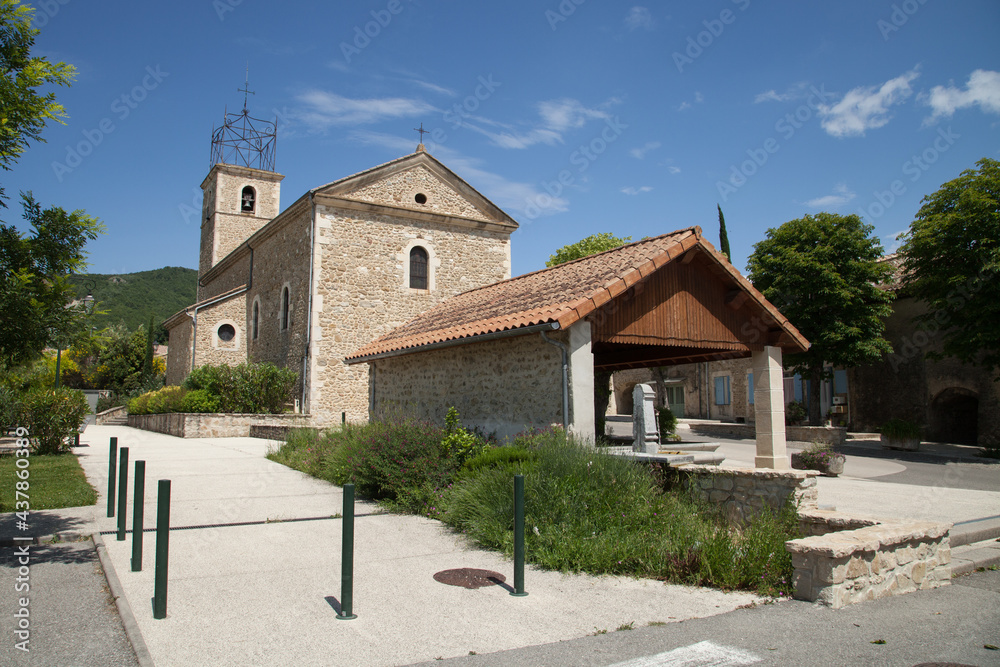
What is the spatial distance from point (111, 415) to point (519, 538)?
1388 inches

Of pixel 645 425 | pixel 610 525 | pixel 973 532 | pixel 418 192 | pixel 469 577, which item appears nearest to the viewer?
pixel 469 577

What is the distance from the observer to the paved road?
3.79 meters

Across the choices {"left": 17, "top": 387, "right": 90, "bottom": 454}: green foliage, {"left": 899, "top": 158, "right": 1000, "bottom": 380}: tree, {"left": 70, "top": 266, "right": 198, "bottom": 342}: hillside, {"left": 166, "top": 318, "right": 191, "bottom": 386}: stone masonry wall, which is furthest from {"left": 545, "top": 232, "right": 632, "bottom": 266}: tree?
{"left": 70, "top": 266, "right": 198, "bottom": 342}: hillside

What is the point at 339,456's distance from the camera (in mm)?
10430

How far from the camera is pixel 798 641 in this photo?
409cm

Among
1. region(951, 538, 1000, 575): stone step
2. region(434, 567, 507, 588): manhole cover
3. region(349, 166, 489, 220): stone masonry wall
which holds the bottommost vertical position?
region(951, 538, 1000, 575): stone step

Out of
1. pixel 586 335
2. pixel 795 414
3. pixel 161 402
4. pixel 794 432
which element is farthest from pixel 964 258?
pixel 161 402

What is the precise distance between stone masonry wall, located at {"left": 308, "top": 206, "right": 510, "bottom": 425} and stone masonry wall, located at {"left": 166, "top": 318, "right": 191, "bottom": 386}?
8.80m

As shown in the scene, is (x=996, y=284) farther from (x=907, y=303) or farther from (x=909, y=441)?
(x=907, y=303)

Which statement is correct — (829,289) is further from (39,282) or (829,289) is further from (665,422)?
(39,282)

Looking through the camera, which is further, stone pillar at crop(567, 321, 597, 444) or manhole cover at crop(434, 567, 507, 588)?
stone pillar at crop(567, 321, 597, 444)

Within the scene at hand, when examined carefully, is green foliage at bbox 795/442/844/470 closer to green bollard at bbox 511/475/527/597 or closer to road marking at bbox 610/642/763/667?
green bollard at bbox 511/475/527/597

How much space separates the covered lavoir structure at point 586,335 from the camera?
8742 millimetres

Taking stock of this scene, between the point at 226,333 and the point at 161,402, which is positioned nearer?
the point at 161,402
